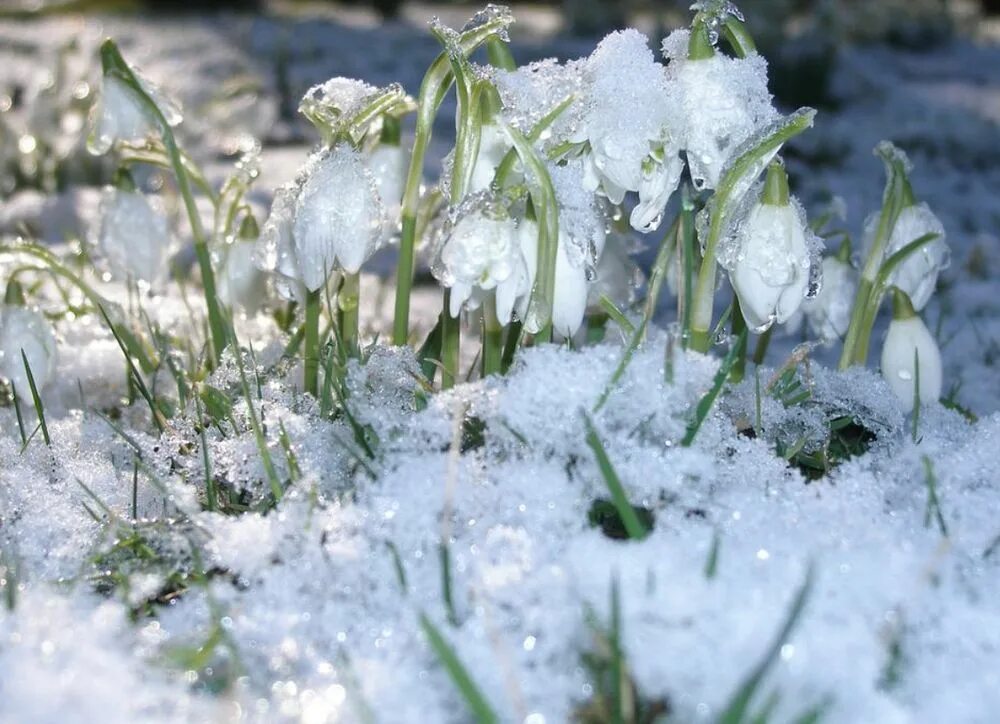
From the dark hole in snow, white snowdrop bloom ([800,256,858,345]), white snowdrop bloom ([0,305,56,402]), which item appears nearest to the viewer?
the dark hole in snow

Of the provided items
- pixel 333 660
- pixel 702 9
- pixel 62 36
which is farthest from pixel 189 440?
pixel 62 36

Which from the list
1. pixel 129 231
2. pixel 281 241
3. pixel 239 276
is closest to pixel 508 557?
pixel 281 241

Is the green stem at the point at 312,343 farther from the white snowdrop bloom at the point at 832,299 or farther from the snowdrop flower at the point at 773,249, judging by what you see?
the white snowdrop bloom at the point at 832,299

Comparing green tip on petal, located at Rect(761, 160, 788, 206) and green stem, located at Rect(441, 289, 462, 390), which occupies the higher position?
green tip on petal, located at Rect(761, 160, 788, 206)

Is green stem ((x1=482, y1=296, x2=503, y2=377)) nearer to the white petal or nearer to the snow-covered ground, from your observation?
the snow-covered ground

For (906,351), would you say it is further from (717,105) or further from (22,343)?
(22,343)

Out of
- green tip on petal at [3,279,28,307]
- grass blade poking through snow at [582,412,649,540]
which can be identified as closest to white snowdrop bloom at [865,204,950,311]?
grass blade poking through snow at [582,412,649,540]
